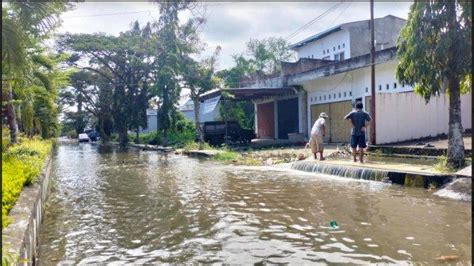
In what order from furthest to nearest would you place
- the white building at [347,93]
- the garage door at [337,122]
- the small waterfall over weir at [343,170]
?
the garage door at [337,122] < the white building at [347,93] < the small waterfall over weir at [343,170]

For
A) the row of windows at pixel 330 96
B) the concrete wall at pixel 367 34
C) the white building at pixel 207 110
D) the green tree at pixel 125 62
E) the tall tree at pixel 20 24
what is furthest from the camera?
the green tree at pixel 125 62

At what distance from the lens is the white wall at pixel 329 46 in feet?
105

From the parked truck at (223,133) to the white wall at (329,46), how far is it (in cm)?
935

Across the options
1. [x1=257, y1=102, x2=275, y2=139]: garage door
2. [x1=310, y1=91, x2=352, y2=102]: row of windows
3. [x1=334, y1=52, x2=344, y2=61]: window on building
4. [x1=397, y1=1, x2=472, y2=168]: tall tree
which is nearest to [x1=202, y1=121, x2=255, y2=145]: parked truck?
[x1=257, y1=102, x2=275, y2=139]: garage door

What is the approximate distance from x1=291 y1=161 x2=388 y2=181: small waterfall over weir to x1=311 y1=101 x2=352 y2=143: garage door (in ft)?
28.7

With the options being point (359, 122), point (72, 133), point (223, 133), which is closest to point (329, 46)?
point (223, 133)

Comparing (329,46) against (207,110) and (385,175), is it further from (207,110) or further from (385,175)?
(385,175)

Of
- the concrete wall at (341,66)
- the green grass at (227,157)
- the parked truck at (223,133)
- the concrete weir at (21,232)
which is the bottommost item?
the green grass at (227,157)

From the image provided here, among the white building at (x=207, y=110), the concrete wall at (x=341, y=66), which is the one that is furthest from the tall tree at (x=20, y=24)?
the white building at (x=207, y=110)

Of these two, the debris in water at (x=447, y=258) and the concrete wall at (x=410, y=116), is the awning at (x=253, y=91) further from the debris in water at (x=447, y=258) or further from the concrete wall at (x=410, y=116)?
the debris in water at (x=447, y=258)

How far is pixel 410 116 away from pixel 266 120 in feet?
57.1

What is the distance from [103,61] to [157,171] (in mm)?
26442

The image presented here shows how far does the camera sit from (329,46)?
34375mm

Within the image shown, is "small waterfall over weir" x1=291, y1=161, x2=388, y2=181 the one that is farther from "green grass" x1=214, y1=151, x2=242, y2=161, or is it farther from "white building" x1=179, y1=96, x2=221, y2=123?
"white building" x1=179, y1=96, x2=221, y2=123
